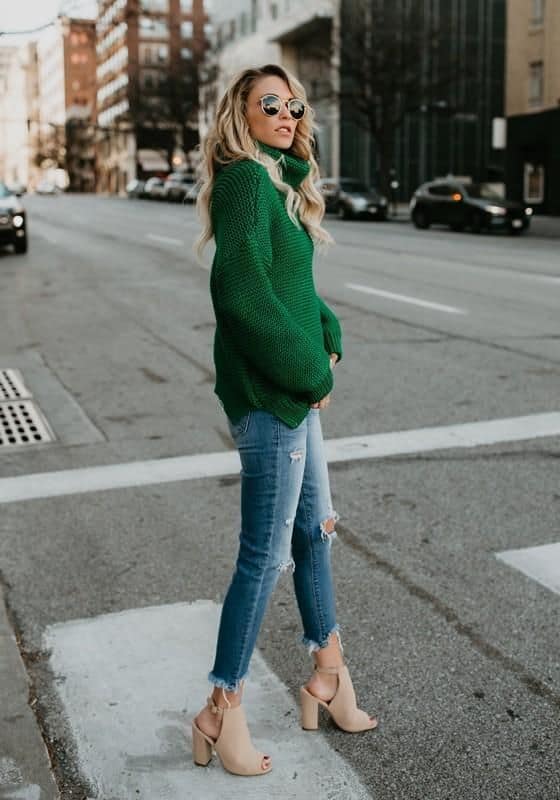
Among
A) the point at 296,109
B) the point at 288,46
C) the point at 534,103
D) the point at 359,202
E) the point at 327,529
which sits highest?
the point at 288,46

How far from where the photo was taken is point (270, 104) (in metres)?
2.77

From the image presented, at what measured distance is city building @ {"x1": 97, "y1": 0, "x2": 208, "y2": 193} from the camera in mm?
79688

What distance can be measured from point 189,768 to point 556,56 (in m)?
43.4

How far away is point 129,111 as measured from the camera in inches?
3428

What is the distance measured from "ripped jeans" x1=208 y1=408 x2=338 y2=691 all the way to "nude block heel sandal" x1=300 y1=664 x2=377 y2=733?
0.11 metres

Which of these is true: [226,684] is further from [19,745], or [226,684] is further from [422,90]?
[422,90]

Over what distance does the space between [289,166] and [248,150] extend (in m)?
0.14

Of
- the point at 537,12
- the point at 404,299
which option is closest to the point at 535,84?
the point at 537,12

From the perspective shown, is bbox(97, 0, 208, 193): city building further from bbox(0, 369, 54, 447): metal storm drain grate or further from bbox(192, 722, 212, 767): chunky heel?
bbox(192, 722, 212, 767): chunky heel

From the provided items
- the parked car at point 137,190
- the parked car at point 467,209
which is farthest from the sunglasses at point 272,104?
the parked car at point 137,190

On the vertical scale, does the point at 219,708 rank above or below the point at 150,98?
below

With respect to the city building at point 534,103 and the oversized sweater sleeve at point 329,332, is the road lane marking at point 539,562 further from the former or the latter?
the city building at point 534,103

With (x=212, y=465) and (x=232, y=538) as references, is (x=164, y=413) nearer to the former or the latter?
(x=212, y=465)

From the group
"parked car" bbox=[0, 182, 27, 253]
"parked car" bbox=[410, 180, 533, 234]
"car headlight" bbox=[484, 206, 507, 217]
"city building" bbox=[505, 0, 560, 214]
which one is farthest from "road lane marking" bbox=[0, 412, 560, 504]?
"city building" bbox=[505, 0, 560, 214]
